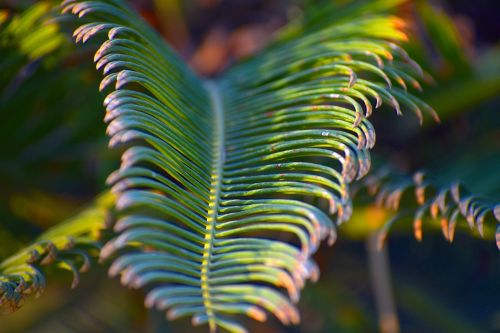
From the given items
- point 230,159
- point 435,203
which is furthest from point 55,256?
point 435,203

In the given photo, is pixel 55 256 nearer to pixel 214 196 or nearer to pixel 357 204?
pixel 214 196

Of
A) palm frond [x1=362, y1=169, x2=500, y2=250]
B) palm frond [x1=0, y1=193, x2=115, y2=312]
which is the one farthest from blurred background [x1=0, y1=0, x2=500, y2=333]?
palm frond [x1=0, y1=193, x2=115, y2=312]

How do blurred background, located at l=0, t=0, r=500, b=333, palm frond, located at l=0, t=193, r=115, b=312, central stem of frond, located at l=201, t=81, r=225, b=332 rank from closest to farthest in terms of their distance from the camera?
central stem of frond, located at l=201, t=81, r=225, b=332 < palm frond, located at l=0, t=193, r=115, b=312 < blurred background, located at l=0, t=0, r=500, b=333

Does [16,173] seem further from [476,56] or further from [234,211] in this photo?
[476,56]

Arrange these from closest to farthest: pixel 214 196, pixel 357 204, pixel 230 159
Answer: pixel 214 196 < pixel 230 159 < pixel 357 204

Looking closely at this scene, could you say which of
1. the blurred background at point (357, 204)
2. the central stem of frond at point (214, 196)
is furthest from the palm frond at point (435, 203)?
the central stem of frond at point (214, 196)

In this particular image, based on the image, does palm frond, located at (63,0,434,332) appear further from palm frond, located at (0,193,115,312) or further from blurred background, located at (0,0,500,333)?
blurred background, located at (0,0,500,333)
